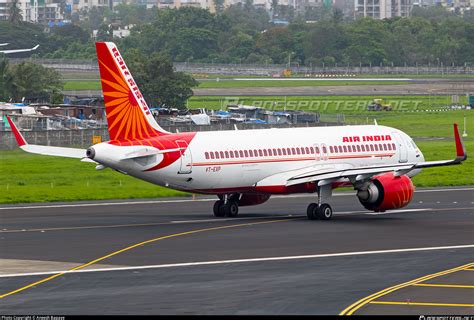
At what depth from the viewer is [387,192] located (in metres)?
55.9

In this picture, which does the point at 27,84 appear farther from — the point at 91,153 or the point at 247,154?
the point at 91,153

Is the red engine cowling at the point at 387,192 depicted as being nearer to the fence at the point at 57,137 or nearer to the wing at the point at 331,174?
the wing at the point at 331,174

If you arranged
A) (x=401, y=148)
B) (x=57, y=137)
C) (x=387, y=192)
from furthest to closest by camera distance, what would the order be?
1. (x=57, y=137)
2. (x=401, y=148)
3. (x=387, y=192)

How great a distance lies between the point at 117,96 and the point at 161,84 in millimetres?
97096

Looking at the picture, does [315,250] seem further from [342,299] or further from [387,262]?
[342,299]

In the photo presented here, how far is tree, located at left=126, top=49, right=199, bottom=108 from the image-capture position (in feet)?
493

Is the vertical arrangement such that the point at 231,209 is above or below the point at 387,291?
above

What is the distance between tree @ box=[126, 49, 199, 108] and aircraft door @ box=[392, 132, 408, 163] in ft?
289

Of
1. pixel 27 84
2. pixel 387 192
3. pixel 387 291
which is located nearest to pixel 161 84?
pixel 27 84

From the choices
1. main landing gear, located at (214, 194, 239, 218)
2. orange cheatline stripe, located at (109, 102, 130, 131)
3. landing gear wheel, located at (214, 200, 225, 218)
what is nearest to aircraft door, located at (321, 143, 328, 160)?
main landing gear, located at (214, 194, 239, 218)

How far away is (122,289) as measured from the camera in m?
36.5

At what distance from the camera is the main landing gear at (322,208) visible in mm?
56625

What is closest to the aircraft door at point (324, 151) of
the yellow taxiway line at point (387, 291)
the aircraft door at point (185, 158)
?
the aircraft door at point (185, 158)

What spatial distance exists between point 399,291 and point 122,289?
27.5 ft
